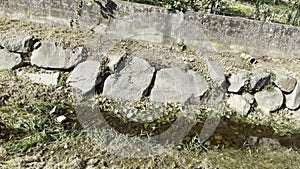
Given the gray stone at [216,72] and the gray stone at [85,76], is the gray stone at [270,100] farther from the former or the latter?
the gray stone at [85,76]

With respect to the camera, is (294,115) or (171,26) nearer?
(294,115)

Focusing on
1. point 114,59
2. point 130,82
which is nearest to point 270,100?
point 130,82

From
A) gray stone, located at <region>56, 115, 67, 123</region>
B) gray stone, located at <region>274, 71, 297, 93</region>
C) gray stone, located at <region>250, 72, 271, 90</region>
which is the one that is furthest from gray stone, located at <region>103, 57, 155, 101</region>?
gray stone, located at <region>274, 71, 297, 93</region>

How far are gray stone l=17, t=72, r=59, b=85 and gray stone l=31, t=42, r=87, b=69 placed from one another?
0.16m

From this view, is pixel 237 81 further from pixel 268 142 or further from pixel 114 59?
pixel 114 59

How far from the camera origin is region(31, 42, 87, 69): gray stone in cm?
579

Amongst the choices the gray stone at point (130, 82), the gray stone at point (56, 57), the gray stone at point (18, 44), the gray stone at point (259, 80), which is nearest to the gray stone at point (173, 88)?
the gray stone at point (130, 82)

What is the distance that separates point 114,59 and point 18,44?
5.36 feet

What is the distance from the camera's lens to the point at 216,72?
5.86 m

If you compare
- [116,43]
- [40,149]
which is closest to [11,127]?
[40,149]

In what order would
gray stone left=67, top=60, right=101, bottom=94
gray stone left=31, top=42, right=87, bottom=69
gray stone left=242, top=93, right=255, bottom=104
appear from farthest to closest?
gray stone left=31, top=42, right=87, bottom=69 < gray stone left=242, top=93, right=255, bottom=104 < gray stone left=67, top=60, right=101, bottom=94

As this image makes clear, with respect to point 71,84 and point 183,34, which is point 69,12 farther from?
point 183,34

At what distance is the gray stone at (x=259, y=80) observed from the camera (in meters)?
5.68

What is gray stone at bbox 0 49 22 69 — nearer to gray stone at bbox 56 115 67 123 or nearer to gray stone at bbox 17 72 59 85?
gray stone at bbox 17 72 59 85
